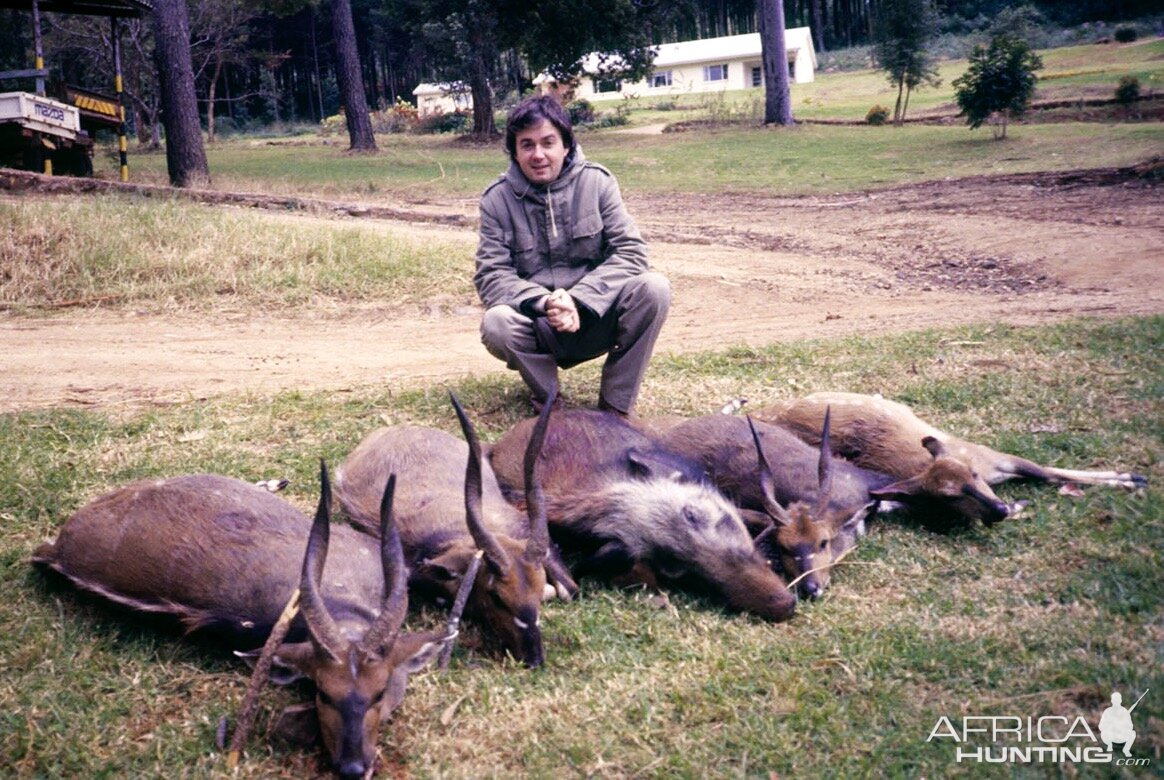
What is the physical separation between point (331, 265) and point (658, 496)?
6910 mm

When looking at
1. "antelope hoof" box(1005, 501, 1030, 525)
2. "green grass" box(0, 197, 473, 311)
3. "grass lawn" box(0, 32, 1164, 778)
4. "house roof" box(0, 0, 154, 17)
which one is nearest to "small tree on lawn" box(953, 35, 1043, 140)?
"green grass" box(0, 197, 473, 311)

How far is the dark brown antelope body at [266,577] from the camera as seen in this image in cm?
323

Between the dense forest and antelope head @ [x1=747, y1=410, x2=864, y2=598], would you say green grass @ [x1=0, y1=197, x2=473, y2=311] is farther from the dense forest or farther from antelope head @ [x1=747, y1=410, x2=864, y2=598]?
the dense forest

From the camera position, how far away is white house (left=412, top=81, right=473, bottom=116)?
118 feet

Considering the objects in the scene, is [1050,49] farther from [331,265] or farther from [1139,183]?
[331,265]

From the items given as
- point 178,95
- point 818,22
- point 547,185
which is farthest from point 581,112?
point 818,22

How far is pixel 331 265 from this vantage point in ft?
35.3

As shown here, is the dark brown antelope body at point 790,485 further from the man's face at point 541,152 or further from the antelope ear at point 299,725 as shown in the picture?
the antelope ear at point 299,725

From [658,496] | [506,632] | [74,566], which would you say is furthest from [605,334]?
[74,566]

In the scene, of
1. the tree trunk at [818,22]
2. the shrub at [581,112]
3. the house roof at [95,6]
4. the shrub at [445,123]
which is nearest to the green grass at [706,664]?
the house roof at [95,6]

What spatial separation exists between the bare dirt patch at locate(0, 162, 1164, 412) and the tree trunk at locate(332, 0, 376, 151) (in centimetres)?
1291

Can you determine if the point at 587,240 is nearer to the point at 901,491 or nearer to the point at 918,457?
the point at 918,457

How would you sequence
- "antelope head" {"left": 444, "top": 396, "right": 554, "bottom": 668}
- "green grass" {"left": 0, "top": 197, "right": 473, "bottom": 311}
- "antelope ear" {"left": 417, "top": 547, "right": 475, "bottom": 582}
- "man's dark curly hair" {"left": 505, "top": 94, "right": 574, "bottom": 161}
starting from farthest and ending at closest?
"green grass" {"left": 0, "top": 197, "right": 473, "bottom": 311} < "man's dark curly hair" {"left": 505, "top": 94, "right": 574, "bottom": 161} < "antelope ear" {"left": 417, "top": 547, "right": 475, "bottom": 582} < "antelope head" {"left": 444, "top": 396, "right": 554, "bottom": 668}

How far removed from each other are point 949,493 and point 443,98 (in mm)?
42476
